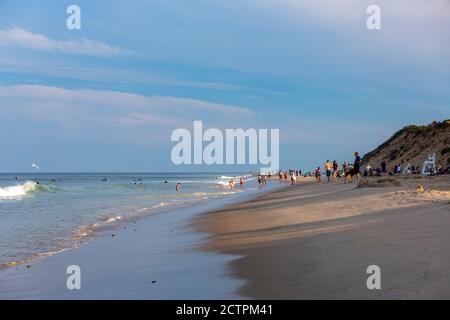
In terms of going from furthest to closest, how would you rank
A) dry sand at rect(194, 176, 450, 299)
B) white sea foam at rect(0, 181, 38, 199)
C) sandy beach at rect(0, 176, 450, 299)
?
white sea foam at rect(0, 181, 38, 199) < sandy beach at rect(0, 176, 450, 299) < dry sand at rect(194, 176, 450, 299)

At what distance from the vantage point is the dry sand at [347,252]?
19.5 feet

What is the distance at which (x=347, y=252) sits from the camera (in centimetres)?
824

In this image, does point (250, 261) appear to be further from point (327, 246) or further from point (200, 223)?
point (200, 223)

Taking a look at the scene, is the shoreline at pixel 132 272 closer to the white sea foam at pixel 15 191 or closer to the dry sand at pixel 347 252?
the dry sand at pixel 347 252

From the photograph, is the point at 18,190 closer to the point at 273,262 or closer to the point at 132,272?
the point at 132,272

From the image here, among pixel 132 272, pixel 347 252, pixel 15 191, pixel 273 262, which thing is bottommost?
pixel 15 191

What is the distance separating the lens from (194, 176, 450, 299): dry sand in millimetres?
5934

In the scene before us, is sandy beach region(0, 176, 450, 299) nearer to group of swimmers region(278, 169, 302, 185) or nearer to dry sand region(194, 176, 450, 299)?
dry sand region(194, 176, 450, 299)

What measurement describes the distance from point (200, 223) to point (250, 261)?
9.83 metres

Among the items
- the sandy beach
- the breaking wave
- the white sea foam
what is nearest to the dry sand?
the sandy beach

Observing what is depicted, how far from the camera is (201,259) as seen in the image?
985cm

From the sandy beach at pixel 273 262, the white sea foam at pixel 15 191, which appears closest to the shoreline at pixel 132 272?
the sandy beach at pixel 273 262

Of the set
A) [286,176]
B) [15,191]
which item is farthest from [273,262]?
[286,176]

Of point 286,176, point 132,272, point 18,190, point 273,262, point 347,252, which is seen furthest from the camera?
point 286,176
